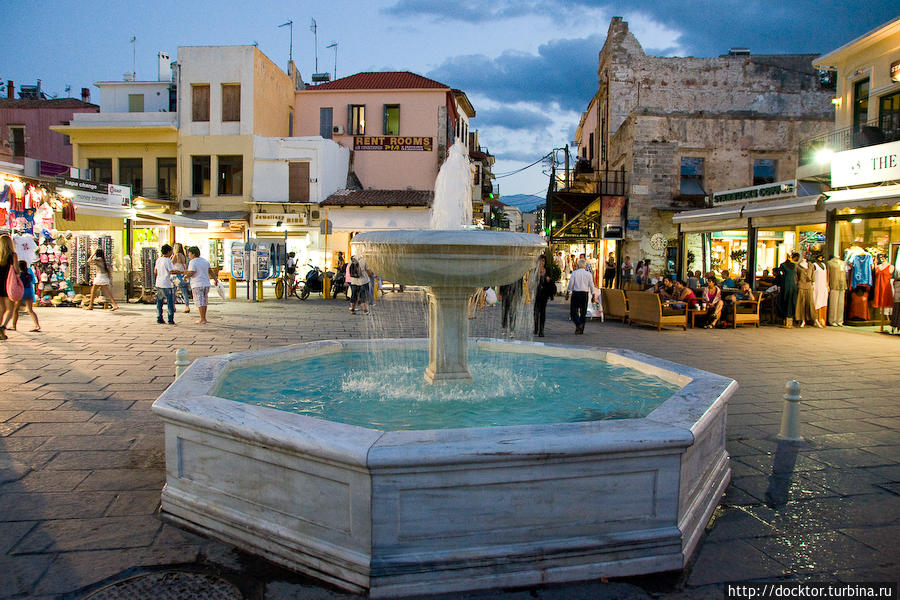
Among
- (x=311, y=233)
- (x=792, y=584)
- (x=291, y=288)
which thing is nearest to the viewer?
(x=792, y=584)

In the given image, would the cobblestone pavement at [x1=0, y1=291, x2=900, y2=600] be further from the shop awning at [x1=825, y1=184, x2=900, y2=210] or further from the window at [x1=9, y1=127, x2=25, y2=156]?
the window at [x1=9, y1=127, x2=25, y2=156]

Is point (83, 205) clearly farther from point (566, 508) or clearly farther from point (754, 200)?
point (754, 200)

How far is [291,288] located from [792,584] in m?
19.1

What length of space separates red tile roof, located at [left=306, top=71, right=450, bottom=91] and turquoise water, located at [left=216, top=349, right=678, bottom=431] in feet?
86.6

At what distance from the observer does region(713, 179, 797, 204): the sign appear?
1650cm

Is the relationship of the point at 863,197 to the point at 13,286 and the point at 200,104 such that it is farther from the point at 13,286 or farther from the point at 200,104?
the point at 200,104

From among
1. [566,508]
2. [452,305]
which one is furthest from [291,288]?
[566,508]

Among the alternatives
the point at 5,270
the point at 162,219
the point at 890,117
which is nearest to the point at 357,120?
the point at 162,219

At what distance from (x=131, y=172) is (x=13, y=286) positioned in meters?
21.5

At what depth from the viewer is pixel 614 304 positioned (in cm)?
1447

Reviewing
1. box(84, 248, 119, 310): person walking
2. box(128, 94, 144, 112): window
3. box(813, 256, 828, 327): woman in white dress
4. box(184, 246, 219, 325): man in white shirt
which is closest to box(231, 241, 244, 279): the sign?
box(84, 248, 119, 310): person walking

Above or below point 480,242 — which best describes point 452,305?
below

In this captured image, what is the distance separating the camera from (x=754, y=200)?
59.1ft

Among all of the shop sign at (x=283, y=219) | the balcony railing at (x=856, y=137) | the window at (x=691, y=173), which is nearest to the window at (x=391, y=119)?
the shop sign at (x=283, y=219)
